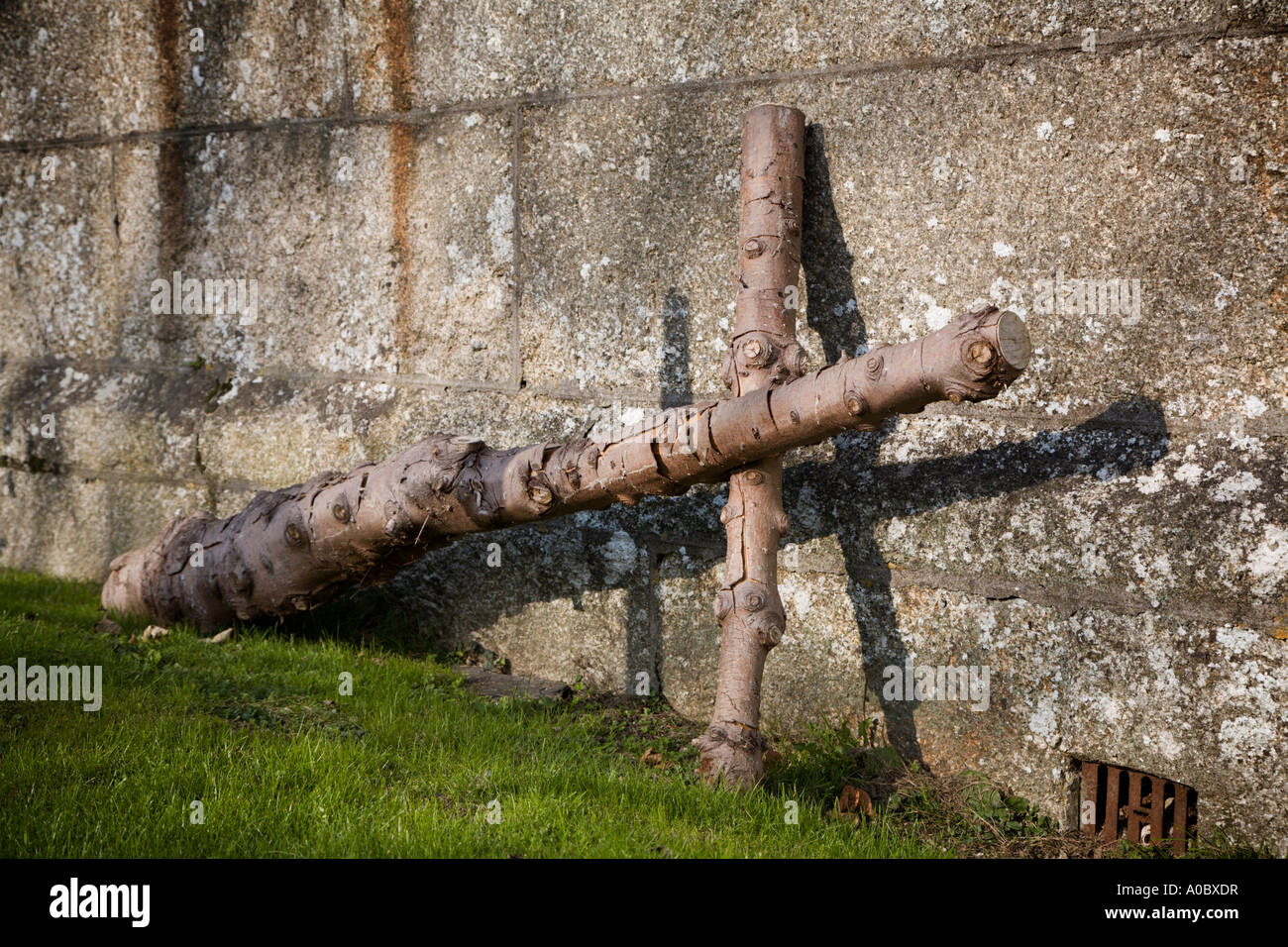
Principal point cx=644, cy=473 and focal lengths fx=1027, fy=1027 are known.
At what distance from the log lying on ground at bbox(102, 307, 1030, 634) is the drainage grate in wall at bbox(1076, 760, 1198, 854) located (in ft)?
4.93

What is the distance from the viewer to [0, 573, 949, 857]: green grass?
284cm

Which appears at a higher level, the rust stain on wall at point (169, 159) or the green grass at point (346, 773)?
the rust stain on wall at point (169, 159)

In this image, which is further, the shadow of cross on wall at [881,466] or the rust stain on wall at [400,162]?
the rust stain on wall at [400,162]

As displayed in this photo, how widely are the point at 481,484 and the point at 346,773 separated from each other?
3.79ft

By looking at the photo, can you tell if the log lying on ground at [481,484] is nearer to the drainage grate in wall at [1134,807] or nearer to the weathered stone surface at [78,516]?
the weathered stone surface at [78,516]

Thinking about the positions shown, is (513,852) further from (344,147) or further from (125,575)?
(344,147)

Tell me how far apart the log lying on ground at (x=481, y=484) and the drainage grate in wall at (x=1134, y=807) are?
1502 millimetres

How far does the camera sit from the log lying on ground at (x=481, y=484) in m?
3.03

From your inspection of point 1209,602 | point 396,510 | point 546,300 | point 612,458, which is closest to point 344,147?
point 546,300

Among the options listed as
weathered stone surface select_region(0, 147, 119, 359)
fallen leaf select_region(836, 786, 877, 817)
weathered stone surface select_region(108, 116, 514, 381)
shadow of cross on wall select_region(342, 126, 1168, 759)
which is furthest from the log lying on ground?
weathered stone surface select_region(0, 147, 119, 359)

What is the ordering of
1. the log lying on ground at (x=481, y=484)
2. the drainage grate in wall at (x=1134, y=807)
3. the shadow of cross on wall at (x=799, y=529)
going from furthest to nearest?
the shadow of cross on wall at (x=799, y=529) < the drainage grate in wall at (x=1134, y=807) < the log lying on ground at (x=481, y=484)

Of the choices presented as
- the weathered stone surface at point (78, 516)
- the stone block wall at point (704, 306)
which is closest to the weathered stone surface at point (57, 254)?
the stone block wall at point (704, 306)

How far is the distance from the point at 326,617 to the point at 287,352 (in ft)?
4.54

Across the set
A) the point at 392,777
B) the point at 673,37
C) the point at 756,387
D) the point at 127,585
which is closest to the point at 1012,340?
the point at 756,387
